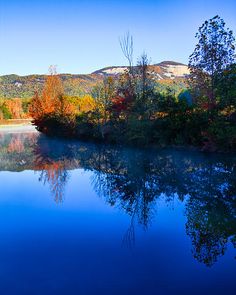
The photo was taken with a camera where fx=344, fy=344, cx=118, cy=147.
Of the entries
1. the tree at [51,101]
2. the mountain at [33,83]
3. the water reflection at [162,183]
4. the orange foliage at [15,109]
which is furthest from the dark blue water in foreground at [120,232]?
the mountain at [33,83]

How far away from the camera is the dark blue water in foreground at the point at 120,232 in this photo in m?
3.85

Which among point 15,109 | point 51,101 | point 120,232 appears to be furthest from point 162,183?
point 15,109

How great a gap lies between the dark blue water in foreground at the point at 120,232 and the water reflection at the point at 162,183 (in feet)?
0.09

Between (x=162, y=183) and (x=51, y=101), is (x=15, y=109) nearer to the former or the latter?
(x=51, y=101)

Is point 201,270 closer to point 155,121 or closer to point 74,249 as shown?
point 74,249

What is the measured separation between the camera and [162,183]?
9.38 m

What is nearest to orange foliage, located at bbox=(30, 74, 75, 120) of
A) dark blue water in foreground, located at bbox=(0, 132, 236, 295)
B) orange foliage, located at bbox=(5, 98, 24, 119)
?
dark blue water in foreground, located at bbox=(0, 132, 236, 295)

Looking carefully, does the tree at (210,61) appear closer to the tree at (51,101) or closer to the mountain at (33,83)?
the tree at (51,101)

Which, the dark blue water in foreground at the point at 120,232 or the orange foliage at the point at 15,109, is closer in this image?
the dark blue water in foreground at the point at 120,232

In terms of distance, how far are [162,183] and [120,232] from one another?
4.02 meters

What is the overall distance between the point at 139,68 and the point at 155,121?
155 inches

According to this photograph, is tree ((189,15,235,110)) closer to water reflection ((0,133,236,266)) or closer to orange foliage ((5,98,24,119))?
water reflection ((0,133,236,266))

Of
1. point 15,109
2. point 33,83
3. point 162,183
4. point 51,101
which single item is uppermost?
point 33,83

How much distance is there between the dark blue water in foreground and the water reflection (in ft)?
0.09
